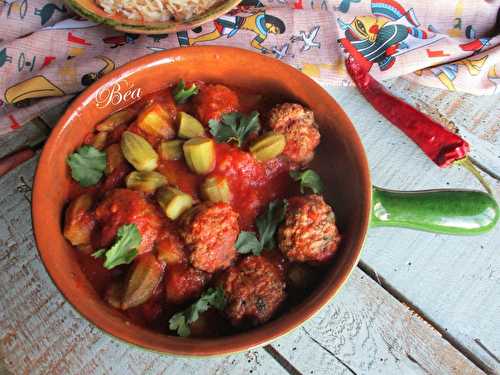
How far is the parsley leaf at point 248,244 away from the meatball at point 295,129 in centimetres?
31

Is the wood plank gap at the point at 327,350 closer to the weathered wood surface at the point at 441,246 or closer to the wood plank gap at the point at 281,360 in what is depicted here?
the wood plank gap at the point at 281,360

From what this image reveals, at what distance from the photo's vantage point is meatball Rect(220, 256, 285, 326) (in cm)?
144

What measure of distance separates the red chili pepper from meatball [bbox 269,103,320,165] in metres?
0.55

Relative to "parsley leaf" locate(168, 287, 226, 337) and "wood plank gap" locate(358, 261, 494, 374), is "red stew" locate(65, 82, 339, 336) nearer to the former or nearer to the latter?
"parsley leaf" locate(168, 287, 226, 337)

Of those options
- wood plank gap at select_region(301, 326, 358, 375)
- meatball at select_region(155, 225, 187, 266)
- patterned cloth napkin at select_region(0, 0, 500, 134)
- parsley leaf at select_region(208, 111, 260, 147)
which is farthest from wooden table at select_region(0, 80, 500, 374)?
parsley leaf at select_region(208, 111, 260, 147)

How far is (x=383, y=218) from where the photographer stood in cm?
162

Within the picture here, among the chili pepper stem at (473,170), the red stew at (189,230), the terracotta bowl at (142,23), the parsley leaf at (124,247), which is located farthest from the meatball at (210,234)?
the chili pepper stem at (473,170)

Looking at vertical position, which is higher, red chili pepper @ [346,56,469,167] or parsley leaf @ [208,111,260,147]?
parsley leaf @ [208,111,260,147]

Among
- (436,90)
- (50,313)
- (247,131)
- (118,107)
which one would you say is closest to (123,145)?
(118,107)

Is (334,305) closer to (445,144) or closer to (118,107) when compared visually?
(445,144)

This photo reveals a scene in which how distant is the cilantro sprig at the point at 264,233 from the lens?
153cm

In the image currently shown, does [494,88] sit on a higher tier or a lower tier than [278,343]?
higher

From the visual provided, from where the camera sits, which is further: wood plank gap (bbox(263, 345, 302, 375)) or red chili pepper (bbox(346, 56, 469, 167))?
red chili pepper (bbox(346, 56, 469, 167))

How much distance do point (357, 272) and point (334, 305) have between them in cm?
16
